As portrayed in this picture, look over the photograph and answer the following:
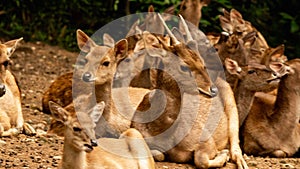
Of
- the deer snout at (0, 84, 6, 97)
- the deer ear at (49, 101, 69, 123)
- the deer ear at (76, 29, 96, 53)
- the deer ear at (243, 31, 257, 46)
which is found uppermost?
the deer ear at (76, 29, 96, 53)

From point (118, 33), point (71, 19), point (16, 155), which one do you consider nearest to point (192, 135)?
point (16, 155)

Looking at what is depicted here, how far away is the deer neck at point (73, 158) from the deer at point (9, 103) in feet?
6.90

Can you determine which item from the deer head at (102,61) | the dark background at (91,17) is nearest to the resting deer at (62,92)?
the deer head at (102,61)

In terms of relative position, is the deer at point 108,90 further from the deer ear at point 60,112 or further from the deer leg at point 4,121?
the deer ear at point 60,112

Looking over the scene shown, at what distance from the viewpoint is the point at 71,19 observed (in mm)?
17406

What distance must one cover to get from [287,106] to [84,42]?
2.47 metres

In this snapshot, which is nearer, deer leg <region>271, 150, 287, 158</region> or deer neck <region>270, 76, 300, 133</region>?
deer leg <region>271, 150, 287, 158</region>

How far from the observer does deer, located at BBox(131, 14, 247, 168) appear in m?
9.61

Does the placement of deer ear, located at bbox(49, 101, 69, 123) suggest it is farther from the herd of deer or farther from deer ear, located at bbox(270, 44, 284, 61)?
deer ear, located at bbox(270, 44, 284, 61)

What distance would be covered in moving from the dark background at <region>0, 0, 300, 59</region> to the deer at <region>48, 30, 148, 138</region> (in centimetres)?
622

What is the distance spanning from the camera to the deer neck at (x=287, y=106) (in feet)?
36.1

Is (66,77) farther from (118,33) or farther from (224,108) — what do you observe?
(118,33)

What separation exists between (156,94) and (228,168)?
1037 mm

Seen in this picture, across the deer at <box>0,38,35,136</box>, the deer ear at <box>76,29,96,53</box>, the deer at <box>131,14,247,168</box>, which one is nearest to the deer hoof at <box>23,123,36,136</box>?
the deer at <box>0,38,35,136</box>
